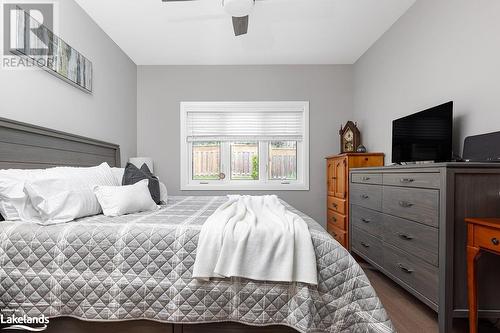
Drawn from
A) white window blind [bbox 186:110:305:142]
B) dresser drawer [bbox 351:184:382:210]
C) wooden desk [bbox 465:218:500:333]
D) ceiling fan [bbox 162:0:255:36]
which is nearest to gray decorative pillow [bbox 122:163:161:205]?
ceiling fan [bbox 162:0:255:36]

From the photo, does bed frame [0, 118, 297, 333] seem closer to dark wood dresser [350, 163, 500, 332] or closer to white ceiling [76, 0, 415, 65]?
dark wood dresser [350, 163, 500, 332]

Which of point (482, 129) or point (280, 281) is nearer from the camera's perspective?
point (280, 281)

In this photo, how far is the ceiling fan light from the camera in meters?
2.06

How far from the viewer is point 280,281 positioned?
126cm

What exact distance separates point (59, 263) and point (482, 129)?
9.15ft

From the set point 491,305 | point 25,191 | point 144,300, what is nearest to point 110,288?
point 144,300

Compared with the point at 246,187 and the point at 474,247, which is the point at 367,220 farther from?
the point at 246,187

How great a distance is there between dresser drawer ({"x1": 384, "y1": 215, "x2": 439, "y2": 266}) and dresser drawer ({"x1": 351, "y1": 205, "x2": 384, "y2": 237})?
10 centimetres

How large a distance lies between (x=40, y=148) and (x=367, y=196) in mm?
2832

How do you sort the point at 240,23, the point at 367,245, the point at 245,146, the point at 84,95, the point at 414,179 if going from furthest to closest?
the point at 245,146 → the point at 84,95 → the point at 367,245 → the point at 240,23 → the point at 414,179

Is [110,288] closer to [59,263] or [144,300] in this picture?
[144,300]

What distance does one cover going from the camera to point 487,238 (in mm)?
1275

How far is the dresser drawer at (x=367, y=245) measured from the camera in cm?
226

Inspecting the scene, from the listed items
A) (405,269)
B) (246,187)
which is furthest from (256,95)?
(405,269)
